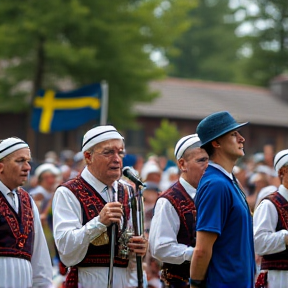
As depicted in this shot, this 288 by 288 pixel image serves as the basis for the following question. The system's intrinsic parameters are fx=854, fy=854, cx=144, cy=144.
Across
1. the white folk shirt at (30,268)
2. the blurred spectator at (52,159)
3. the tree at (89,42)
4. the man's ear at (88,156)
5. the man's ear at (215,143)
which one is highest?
the tree at (89,42)

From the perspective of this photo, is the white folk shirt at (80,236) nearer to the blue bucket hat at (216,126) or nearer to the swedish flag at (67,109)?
the blue bucket hat at (216,126)

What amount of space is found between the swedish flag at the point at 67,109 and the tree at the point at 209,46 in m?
44.5

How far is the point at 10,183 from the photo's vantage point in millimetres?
6020

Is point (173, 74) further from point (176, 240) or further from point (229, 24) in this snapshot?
point (176, 240)

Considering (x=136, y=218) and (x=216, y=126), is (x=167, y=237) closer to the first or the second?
(x=136, y=218)

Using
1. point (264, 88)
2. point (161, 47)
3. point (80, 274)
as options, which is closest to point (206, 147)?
point (80, 274)

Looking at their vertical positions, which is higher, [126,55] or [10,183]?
[126,55]

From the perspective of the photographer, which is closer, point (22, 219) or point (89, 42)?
point (22, 219)

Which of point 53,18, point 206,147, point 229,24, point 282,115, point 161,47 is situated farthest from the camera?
point 229,24

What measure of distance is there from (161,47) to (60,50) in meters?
3.44

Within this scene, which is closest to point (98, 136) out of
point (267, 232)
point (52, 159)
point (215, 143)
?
point (215, 143)

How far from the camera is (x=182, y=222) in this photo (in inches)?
256

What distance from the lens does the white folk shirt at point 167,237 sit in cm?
634

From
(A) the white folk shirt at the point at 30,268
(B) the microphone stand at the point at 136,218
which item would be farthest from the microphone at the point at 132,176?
(A) the white folk shirt at the point at 30,268
